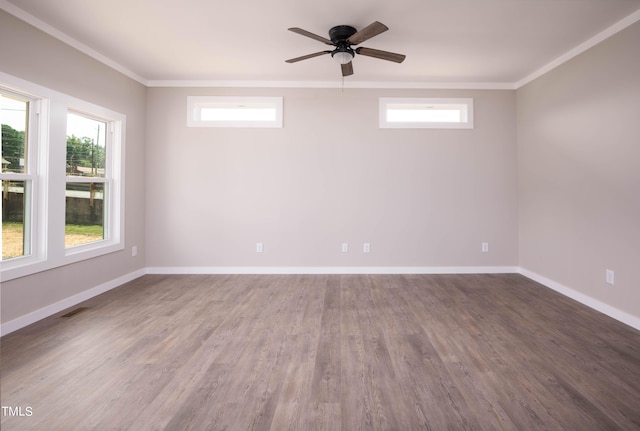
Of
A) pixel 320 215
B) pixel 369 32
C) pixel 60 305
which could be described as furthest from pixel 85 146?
pixel 369 32

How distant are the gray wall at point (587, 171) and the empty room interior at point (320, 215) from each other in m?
0.02

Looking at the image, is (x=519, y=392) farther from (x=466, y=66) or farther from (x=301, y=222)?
(x=466, y=66)

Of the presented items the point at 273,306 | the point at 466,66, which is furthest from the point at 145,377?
the point at 466,66

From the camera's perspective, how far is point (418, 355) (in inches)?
89.2

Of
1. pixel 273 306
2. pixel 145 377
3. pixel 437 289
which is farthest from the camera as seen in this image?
pixel 437 289

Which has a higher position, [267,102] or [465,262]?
[267,102]

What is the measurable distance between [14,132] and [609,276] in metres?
5.77

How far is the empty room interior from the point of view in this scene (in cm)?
189

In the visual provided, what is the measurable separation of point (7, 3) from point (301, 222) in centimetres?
A: 360

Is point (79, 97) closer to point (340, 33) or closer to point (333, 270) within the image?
point (340, 33)

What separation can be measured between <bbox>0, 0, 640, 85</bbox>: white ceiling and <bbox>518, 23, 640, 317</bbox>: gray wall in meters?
0.35

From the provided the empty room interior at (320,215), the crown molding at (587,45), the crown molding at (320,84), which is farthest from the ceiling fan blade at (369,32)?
the crown molding at (587,45)

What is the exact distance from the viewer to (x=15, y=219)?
111 inches

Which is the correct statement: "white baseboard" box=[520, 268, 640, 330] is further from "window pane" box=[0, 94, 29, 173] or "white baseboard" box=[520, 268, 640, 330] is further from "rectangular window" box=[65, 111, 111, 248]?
"window pane" box=[0, 94, 29, 173]
